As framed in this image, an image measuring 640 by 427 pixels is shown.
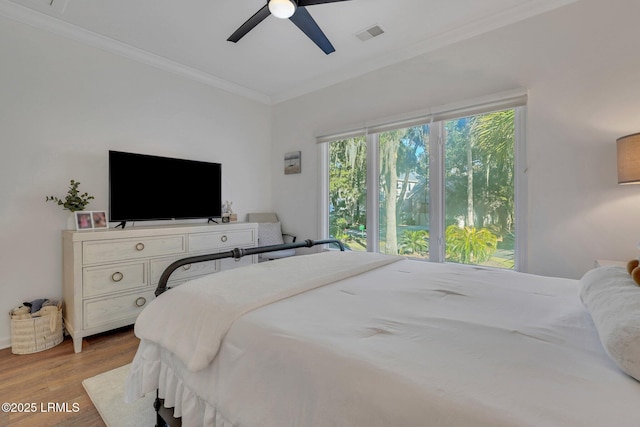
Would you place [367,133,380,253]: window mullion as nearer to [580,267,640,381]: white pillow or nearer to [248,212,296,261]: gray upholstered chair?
[248,212,296,261]: gray upholstered chair

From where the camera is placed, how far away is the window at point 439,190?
2494 millimetres

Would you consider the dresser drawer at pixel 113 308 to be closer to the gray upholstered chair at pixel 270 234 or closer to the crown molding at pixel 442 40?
the gray upholstered chair at pixel 270 234

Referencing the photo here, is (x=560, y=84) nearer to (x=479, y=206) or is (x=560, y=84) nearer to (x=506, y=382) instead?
(x=479, y=206)

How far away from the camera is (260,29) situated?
2.58 metres

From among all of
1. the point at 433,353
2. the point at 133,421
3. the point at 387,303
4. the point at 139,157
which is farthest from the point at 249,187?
the point at 433,353

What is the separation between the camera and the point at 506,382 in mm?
602

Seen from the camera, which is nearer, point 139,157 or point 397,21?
point 397,21

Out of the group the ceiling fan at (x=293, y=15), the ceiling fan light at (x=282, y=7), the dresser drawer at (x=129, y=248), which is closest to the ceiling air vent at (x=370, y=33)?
the ceiling fan at (x=293, y=15)

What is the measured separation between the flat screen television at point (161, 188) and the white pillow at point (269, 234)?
2.03 feet

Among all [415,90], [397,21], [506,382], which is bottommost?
[506,382]

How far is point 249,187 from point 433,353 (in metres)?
3.58

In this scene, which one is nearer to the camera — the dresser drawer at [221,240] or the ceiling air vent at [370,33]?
the ceiling air vent at [370,33]

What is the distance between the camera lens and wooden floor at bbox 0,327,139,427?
1.48 m

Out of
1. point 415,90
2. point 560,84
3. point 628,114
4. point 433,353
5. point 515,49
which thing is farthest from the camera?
point 415,90
